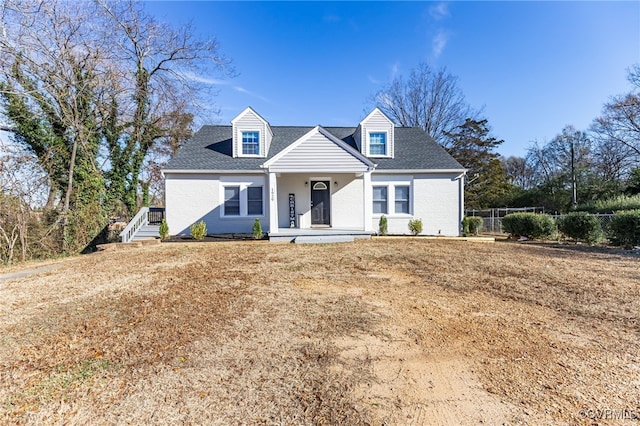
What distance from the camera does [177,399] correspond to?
233 centimetres

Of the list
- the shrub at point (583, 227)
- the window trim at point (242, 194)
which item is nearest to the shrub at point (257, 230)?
the window trim at point (242, 194)

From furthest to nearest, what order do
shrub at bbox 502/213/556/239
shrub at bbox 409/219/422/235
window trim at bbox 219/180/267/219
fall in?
window trim at bbox 219/180/267/219
shrub at bbox 409/219/422/235
shrub at bbox 502/213/556/239

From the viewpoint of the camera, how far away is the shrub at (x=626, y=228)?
1000cm

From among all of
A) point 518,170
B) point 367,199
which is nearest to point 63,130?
point 367,199

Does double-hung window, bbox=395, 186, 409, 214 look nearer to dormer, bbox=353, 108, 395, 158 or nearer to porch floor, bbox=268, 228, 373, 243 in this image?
dormer, bbox=353, 108, 395, 158

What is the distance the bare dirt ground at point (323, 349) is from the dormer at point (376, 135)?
9.48 metres

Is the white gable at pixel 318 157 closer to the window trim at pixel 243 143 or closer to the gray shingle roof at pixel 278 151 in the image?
the gray shingle roof at pixel 278 151

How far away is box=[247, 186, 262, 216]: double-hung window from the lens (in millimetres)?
13516

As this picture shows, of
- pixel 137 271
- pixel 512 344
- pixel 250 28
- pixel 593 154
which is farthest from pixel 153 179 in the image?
pixel 593 154

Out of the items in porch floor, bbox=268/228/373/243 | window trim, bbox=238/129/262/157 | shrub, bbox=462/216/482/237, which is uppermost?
window trim, bbox=238/129/262/157

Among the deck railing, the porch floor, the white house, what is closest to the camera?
the porch floor

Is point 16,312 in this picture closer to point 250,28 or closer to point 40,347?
point 40,347

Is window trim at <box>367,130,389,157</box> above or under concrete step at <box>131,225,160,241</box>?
above

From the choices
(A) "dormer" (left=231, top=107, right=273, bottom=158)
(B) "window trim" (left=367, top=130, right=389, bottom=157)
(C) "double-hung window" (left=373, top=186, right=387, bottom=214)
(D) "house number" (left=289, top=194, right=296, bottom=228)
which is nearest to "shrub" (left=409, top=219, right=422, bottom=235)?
(C) "double-hung window" (left=373, top=186, right=387, bottom=214)
